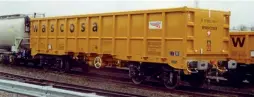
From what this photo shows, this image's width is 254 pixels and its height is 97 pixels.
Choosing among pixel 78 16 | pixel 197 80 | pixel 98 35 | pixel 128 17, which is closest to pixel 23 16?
pixel 78 16

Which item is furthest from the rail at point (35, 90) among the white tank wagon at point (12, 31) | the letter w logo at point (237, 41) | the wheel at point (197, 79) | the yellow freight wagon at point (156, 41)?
the white tank wagon at point (12, 31)

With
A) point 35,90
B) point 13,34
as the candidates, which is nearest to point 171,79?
point 35,90

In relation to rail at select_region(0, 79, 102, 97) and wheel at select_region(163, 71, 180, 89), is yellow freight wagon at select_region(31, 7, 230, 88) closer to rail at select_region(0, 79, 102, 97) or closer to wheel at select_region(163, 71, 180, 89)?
wheel at select_region(163, 71, 180, 89)

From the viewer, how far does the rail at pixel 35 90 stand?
852cm

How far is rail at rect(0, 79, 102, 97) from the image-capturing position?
8.52 m

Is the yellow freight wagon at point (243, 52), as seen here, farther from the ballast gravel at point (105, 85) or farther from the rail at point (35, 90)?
the rail at point (35, 90)

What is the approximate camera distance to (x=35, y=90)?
9391 mm

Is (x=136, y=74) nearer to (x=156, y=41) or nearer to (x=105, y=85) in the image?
(x=105, y=85)

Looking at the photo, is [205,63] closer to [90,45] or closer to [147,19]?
[147,19]

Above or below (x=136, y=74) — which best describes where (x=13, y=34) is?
above

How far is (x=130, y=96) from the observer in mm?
11414

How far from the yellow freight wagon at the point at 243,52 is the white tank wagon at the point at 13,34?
1150 cm

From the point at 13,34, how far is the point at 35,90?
13.3 meters

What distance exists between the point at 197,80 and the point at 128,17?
343 cm
